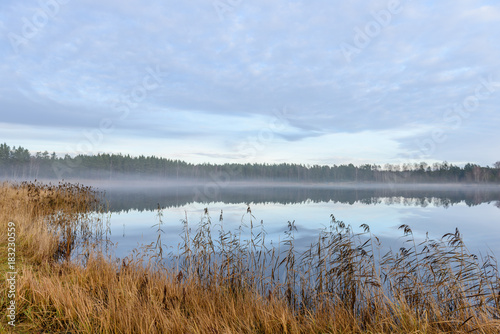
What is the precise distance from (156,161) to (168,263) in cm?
11306

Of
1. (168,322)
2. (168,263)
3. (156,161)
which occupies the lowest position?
(168,263)

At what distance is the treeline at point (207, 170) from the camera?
88625 mm

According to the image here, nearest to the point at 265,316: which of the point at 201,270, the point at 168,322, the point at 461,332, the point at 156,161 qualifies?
the point at 168,322

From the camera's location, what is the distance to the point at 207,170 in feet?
431

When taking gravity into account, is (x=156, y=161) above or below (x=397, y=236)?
above

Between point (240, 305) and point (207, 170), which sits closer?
point (240, 305)

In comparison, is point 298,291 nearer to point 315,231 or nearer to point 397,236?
point 315,231

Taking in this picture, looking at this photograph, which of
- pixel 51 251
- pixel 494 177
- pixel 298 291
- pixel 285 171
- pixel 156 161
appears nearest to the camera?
pixel 298 291

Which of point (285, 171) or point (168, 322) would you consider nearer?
point (168, 322)

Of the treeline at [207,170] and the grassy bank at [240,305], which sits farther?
the treeline at [207,170]

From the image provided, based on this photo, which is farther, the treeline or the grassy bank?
the treeline

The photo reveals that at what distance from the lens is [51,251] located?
9.05m

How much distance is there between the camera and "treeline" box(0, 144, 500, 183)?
88.6 metres

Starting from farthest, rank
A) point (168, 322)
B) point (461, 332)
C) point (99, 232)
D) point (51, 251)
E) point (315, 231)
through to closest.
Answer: point (315, 231)
point (99, 232)
point (51, 251)
point (168, 322)
point (461, 332)
